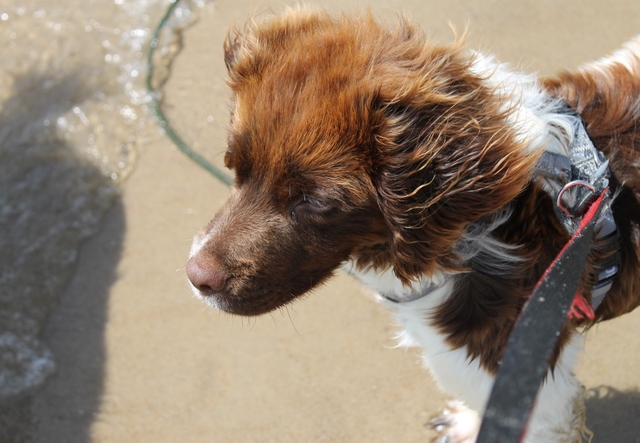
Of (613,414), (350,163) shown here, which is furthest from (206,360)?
(613,414)

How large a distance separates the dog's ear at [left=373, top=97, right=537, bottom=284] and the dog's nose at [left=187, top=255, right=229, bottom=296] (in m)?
0.62

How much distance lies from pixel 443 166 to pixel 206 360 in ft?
7.07

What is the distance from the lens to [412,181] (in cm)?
201

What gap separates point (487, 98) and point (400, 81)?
Result: 0.30 meters

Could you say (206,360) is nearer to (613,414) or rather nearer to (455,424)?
(455,424)

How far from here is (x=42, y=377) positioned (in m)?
3.55

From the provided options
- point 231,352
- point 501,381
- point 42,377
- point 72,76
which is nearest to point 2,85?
point 72,76

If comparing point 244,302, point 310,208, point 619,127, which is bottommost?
point 244,302

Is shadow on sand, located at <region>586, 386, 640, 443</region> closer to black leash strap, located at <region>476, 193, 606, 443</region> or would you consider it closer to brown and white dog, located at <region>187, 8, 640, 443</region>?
brown and white dog, located at <region>187, 8, 640, 443</region>

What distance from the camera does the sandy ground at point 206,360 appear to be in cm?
335

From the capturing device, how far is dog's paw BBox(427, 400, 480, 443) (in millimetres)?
3189

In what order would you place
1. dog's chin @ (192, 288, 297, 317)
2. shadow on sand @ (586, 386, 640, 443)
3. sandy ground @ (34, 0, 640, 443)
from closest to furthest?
dog's chin @ (192, 288, 297, 317), shadow on sand @ (586, 386, 640, 443), sandy ground @ (34, 0, 640, 443)

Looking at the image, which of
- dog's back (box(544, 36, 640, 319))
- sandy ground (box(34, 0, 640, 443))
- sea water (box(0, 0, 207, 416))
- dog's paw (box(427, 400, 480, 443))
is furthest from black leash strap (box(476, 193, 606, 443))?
sea water (box(0, 0, 207, 416))

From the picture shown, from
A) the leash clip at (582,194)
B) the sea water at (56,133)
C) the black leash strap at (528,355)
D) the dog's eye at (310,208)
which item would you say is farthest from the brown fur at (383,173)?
the sea water at (56,133)
